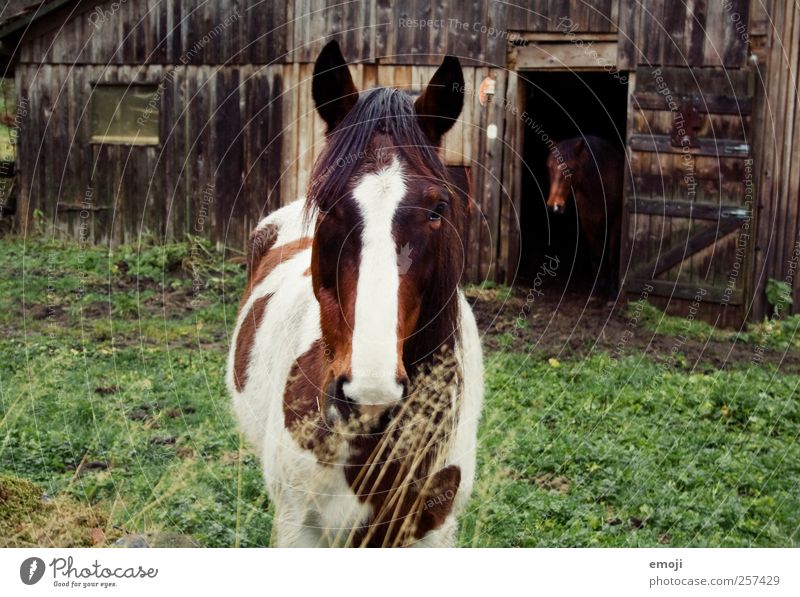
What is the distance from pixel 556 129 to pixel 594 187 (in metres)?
4.07

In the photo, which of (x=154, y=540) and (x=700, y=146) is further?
(x=700, y=146)

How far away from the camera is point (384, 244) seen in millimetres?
2271

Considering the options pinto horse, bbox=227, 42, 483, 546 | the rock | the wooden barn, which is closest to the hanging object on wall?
the wooden barn

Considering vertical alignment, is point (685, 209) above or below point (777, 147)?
below

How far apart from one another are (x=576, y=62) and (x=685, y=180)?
131 centimetres

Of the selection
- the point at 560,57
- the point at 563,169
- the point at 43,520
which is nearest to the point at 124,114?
the point at 560,57

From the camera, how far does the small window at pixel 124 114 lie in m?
8.11

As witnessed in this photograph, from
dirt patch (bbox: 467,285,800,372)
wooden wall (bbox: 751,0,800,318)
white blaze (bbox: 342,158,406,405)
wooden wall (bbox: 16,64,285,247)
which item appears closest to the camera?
white blaze (bbox: 342,158,406,405)

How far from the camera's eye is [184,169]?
7.92 m

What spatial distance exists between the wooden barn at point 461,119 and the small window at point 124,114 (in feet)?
0.05

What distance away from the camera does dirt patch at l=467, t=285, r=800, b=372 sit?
5.86 meters

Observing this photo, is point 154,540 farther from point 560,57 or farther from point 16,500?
point 560,57

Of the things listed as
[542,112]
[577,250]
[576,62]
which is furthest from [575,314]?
[542,112]

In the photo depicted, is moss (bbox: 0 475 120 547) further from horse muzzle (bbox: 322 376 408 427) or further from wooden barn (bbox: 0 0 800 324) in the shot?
wooden barn (bbox: 0 0 800 324)
